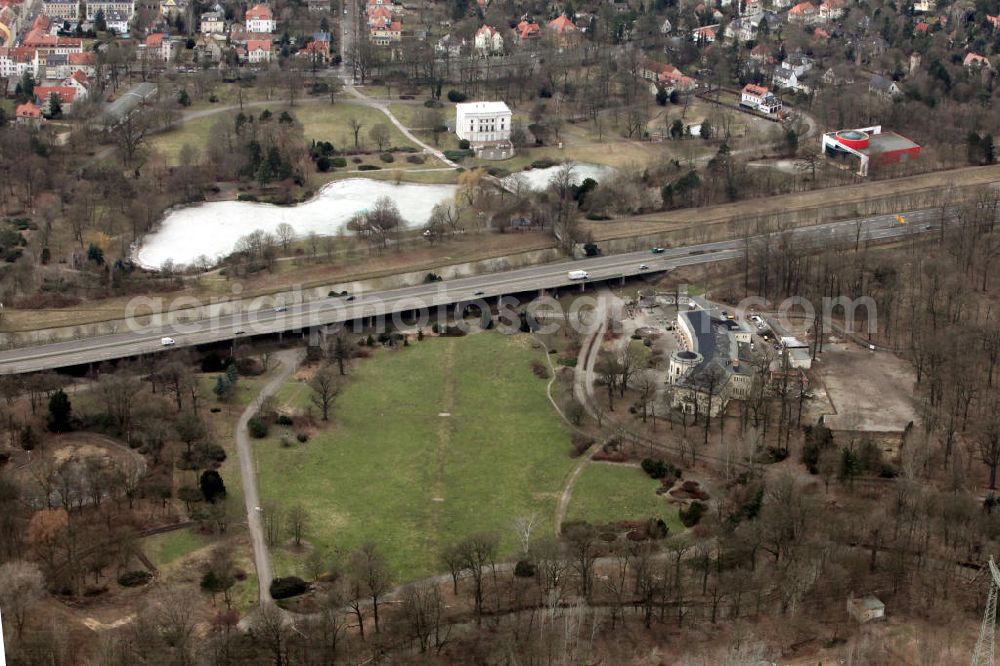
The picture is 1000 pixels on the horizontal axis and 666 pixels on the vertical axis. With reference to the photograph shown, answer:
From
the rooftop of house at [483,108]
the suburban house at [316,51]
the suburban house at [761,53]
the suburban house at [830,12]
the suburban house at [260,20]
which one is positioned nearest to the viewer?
the rooftop of house at [483,108]

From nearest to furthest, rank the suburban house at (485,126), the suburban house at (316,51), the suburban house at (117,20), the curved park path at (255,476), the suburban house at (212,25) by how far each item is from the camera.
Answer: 1. the curved park path at (255,476)
2. the suburban house at (485,126)
3. the suburban house at (316,51)
4. the suburban house at (117,20)
5. the suburban house at (212,25)

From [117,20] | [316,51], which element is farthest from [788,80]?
[117,20]

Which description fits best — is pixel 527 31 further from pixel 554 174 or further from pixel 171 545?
pixel 171 545

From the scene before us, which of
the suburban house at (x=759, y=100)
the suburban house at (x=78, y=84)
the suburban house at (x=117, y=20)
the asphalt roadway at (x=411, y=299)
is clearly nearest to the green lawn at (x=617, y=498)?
the asphalt roadway at (x=411, y=299)

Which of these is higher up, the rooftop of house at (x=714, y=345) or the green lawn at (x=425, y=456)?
the rooftop of house at (x=714, y=345)

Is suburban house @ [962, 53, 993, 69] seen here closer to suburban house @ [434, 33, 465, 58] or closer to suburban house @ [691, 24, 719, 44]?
suburban house @ [691, 24, 719, 44]

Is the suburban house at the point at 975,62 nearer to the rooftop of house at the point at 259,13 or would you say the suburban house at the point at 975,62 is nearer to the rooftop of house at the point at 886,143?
the rooftop of house at the point at 886,143
